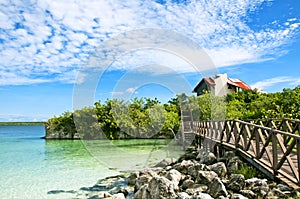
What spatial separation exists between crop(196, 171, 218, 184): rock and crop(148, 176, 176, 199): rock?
1079 mm

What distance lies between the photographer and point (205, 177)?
728 centimetres

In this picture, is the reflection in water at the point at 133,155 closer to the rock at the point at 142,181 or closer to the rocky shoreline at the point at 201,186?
the rocky shoreline at the point at 201,186

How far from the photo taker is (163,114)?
25828 millimetres

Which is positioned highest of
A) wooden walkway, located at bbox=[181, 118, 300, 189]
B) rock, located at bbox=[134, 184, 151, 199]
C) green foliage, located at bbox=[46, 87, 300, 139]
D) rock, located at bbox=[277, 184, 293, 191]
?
green foliage, located at bbox=[46, 87, 300, 139]

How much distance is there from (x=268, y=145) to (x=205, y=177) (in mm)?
2974

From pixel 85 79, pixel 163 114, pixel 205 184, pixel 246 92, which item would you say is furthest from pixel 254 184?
pixel 246 92

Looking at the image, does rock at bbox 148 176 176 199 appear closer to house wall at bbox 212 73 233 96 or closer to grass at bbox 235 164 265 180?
grass at bbox 235 164 265 180

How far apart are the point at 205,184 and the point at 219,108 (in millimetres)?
19692

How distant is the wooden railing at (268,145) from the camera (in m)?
5.61

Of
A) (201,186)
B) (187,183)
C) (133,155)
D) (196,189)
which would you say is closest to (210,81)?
(133,155)

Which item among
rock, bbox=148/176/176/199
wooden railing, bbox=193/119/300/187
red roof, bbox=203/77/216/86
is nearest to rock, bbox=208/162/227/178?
wooden railing, bbox=193/119/300/187

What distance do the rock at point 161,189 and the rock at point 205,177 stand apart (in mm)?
1079

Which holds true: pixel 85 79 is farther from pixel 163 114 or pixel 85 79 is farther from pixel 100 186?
pixel 163 114

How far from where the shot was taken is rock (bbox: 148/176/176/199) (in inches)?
250
